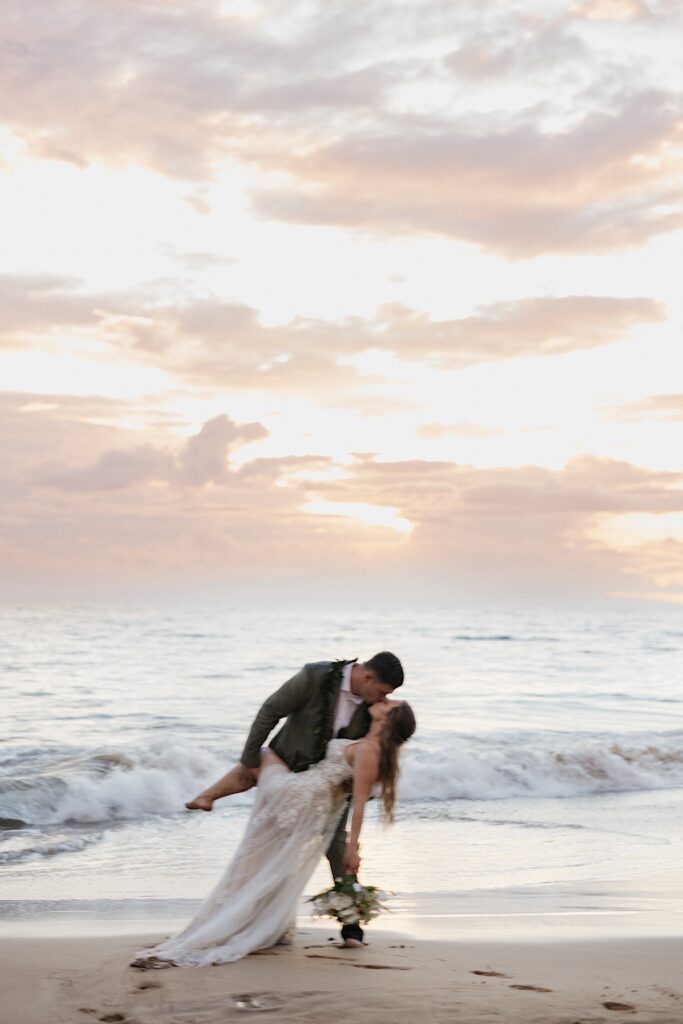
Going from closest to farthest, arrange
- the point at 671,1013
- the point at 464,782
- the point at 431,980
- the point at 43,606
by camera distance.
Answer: the point at 671,1013, the point at 431,980, the point at 464,782, the point at 43,606

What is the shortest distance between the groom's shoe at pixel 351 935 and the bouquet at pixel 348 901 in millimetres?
374

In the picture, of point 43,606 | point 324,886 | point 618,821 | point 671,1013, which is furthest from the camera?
point 43,606

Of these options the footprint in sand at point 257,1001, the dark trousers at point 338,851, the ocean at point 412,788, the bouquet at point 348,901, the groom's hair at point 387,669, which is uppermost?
the groom's hair at point 387,669

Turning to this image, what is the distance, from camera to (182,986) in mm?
5648

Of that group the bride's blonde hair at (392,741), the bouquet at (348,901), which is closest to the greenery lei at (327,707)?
the bride's blonde hair at (392,741)

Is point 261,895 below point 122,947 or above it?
Answer: above

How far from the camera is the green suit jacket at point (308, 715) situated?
6.45m

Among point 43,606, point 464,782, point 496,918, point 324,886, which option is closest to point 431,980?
point 496,918

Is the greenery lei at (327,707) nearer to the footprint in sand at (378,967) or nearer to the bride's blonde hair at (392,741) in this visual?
the bride's blonde hair at (392,741)

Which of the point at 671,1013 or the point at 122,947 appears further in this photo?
the point at 122,947

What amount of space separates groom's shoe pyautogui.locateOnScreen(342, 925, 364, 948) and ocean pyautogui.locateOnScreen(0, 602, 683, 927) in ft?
4.93

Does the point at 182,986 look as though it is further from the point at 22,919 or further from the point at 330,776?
the point at 22,919

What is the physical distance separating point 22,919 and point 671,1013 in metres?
4.71

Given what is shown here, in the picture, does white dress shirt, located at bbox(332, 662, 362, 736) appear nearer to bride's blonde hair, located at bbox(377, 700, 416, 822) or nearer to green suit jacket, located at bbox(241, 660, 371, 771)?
green suit jacket, located at bbox(241, 660, 371, 771)
